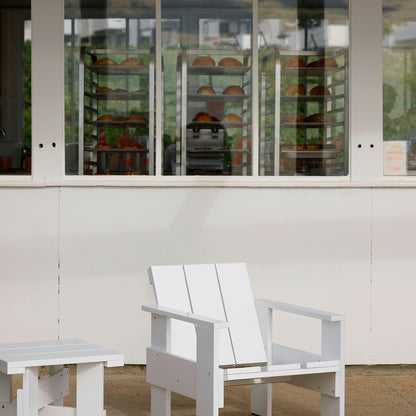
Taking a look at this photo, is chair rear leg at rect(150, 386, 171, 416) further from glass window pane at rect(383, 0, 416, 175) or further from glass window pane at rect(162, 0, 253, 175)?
glass window pane at rect(383, 0, 416, 175)

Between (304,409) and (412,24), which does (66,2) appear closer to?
(412,24)

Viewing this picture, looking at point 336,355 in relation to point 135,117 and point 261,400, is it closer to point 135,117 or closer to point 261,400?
point 261,400

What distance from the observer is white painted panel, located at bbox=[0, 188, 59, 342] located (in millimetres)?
6027

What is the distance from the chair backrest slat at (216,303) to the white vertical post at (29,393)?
94cm

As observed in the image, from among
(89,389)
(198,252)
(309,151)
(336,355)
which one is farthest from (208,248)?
(89,389)

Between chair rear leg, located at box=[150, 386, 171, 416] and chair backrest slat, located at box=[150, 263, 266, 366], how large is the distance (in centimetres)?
21

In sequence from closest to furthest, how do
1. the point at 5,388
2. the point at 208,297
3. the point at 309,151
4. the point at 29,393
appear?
the point at 29,393 → the point at 5,388 → the point at 208,297 → the point at 309,151

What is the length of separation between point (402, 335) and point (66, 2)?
317cm

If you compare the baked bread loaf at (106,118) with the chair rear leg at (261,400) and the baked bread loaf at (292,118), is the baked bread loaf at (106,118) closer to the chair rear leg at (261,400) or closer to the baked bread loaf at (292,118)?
the baked bread loaf at (292,118)

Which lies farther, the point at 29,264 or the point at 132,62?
the point at 132,62

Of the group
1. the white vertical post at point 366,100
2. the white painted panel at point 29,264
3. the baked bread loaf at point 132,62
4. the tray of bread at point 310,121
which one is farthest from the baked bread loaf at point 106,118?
the white vertical post at point 366,100

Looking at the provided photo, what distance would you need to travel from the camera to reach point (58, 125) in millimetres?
6055

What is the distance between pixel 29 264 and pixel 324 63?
2397 millimetres

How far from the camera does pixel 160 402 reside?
15.2 ft
